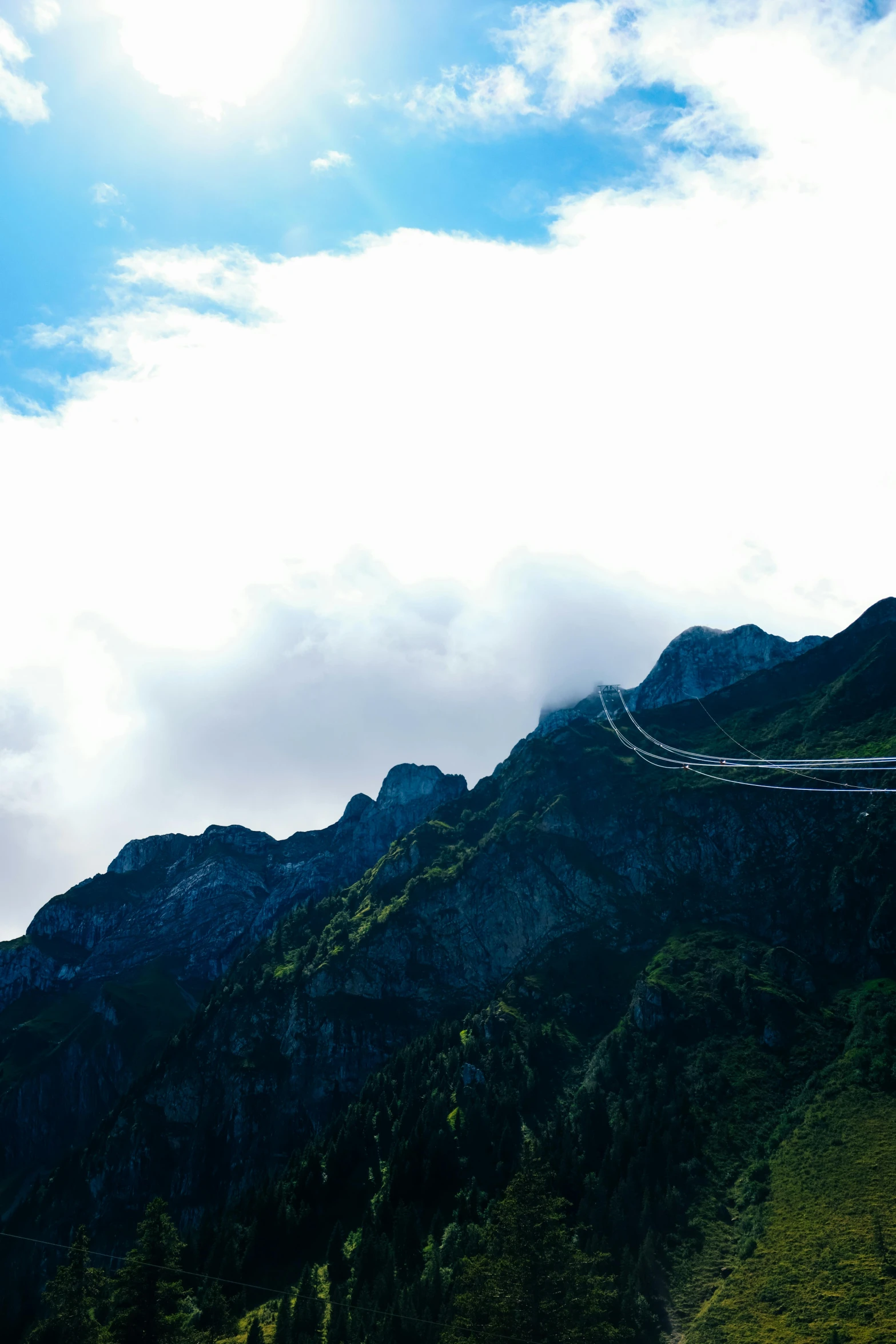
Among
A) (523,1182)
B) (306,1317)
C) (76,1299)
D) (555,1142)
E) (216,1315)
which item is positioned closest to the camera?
A: (523,1182)

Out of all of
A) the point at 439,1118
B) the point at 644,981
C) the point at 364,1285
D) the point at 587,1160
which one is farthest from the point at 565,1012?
the point at 364,1285

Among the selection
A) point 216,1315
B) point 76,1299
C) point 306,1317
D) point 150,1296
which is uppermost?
point 150,1296

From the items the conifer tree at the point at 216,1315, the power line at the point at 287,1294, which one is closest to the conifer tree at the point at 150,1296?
the power line at the point at 287,1294

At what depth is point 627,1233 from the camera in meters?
112

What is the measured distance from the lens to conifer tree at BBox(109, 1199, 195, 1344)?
2827 inches

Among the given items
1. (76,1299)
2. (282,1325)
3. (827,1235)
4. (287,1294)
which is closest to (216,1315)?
(287,1294)

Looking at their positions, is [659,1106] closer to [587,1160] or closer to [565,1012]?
[587,1160]

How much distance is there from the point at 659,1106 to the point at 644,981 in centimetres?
3561

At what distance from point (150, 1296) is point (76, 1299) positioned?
13.3 meters

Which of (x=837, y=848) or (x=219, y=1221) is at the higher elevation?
(x=837, y=848)

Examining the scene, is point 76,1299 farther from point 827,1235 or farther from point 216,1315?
point 827,1235

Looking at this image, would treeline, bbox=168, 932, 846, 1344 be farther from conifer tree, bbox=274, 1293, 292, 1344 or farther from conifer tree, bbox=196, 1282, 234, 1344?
conifer tree, bbox=196, 1282, 234, 1344

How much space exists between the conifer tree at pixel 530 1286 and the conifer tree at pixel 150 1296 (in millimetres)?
23530

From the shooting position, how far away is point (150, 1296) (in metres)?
73.2
